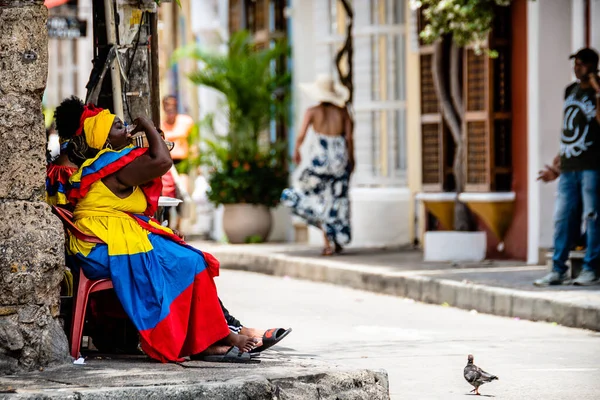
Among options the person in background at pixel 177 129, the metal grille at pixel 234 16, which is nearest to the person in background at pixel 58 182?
the person in background at pixel 177 129

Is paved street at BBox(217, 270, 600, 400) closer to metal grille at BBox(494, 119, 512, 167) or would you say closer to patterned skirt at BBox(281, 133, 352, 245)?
metal grille at BBox(494, 119, 512, 167)

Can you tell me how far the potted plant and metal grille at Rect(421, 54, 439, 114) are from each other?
360 cm

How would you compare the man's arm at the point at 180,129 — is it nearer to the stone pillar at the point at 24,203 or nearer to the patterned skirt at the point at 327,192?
the patterned skirt at the point at 327,192

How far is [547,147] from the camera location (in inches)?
563

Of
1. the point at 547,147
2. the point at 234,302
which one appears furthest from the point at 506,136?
the point at 234,302

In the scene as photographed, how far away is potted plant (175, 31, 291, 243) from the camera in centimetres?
1955

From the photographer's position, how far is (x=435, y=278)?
13.0 m

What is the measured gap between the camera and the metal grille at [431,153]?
16125 millimetres

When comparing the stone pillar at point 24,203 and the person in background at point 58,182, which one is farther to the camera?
the person in background at point 58,182

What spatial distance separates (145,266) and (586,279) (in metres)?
5.87

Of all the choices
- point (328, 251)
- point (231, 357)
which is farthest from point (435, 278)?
point (231, 357)

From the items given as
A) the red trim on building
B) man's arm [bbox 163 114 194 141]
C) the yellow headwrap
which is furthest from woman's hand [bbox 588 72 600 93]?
man's arm [bbox 163 114 194 141]

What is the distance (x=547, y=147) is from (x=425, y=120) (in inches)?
91.3

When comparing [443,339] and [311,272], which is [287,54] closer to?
[311,272]
